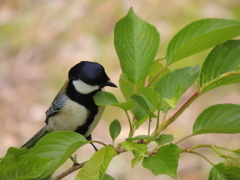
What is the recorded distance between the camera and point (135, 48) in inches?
49.2

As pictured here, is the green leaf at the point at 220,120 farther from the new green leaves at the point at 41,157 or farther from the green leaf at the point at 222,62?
the new green leaves at the point at 41,157

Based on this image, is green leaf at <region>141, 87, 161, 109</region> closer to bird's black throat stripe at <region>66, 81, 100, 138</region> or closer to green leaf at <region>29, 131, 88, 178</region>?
green leaf at <region>29, 131, 88, 178</region>

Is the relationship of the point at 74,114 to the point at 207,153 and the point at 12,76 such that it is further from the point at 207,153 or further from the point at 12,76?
the point at 12,76

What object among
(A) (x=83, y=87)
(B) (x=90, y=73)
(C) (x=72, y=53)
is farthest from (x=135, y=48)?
(C) (x=72, y=53)

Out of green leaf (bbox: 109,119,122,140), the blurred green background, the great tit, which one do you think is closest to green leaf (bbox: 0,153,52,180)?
green leaf (bbox: 109,119,122,140)

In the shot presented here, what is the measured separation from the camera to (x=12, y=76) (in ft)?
22.3

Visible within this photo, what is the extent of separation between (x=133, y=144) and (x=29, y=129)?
506 centimetres

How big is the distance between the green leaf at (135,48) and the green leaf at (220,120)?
0.17 meters

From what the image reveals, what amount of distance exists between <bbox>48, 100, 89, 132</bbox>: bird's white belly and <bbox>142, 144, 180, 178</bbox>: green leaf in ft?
3.36

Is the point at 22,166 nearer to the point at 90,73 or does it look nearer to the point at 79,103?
the point at 90,73

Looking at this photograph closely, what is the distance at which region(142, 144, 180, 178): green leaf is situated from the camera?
1.03m

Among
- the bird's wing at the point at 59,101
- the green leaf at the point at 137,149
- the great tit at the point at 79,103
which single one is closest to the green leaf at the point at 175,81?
the green leaf at the point at 137,149

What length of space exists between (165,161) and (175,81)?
0.71 feet

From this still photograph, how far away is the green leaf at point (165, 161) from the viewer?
3.38 ft
